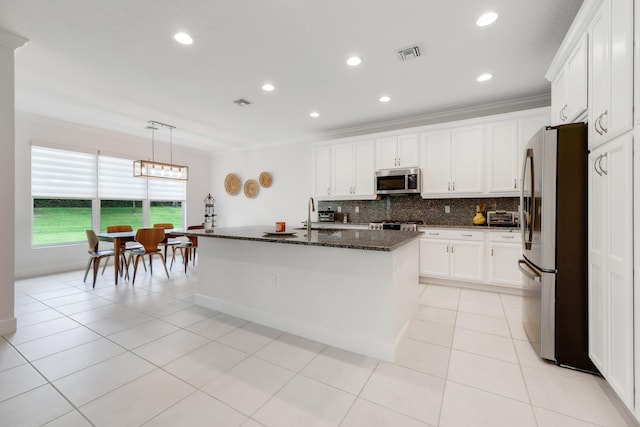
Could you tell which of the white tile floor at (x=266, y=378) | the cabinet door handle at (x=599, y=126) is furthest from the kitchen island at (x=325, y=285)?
the cabinet door handle at (x=599, y=126)

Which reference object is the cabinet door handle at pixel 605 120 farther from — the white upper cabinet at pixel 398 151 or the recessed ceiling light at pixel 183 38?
the recessed ceiling light at pixel 183 38

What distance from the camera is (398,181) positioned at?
4.38 m

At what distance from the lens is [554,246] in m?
1.94

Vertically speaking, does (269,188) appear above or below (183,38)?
below

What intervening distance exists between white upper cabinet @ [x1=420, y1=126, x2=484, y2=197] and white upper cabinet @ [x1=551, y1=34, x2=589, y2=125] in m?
1.37

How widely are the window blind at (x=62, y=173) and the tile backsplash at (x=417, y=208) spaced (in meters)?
4.59

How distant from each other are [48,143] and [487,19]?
6387 millimetres

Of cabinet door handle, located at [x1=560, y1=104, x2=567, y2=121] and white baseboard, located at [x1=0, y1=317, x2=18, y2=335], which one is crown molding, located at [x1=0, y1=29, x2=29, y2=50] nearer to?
white baseboard, located at [x1=0, y1=317, x2=18, y2=335]

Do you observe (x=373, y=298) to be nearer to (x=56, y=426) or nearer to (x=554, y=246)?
(x=554, y=246)

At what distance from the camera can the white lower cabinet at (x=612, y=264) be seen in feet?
4.50

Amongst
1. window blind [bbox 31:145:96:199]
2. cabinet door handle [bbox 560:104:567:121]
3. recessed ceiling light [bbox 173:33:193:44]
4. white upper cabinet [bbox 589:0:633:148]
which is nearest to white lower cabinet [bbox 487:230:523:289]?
cabinet door handle [bbox 560:104:567:121]

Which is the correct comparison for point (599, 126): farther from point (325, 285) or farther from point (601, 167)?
point (325, 285)

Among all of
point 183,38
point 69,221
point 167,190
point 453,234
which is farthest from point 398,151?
point 69,221

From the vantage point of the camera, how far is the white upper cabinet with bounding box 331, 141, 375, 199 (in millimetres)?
4727
